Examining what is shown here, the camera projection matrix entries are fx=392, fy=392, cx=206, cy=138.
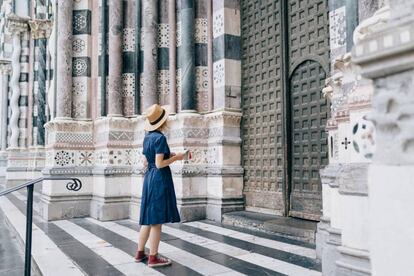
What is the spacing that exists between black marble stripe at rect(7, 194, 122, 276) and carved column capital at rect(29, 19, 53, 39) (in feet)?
33.7

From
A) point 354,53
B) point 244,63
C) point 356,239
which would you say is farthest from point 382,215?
point 244,63

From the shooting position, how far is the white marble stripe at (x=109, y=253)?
356 cm

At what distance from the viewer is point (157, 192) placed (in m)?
3.71

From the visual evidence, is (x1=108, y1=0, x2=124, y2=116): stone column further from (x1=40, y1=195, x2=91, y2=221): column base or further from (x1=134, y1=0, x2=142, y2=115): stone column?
(x1=40, y1=195, x2=91, y2=221): column base

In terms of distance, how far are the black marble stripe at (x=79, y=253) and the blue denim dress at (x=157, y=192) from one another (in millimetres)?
561

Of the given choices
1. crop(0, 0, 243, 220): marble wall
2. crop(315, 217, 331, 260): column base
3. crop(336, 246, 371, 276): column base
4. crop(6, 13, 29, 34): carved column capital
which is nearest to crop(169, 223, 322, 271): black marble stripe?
crop(315, 217, 331, 260): column base

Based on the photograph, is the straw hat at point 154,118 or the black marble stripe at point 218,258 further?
the straw hat at point 154,118

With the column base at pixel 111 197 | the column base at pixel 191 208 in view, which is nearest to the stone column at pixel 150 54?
the column base at pixel 111 197

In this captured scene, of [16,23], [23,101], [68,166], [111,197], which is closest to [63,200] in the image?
[68,166]

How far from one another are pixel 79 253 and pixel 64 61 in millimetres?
4293

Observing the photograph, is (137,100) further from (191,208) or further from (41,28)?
(41,28)

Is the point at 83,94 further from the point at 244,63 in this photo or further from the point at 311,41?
the point at 311,41

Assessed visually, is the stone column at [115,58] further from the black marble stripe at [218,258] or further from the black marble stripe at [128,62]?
the black marble stripe at [218,258]

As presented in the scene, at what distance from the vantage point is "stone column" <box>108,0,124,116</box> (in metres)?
7.16
